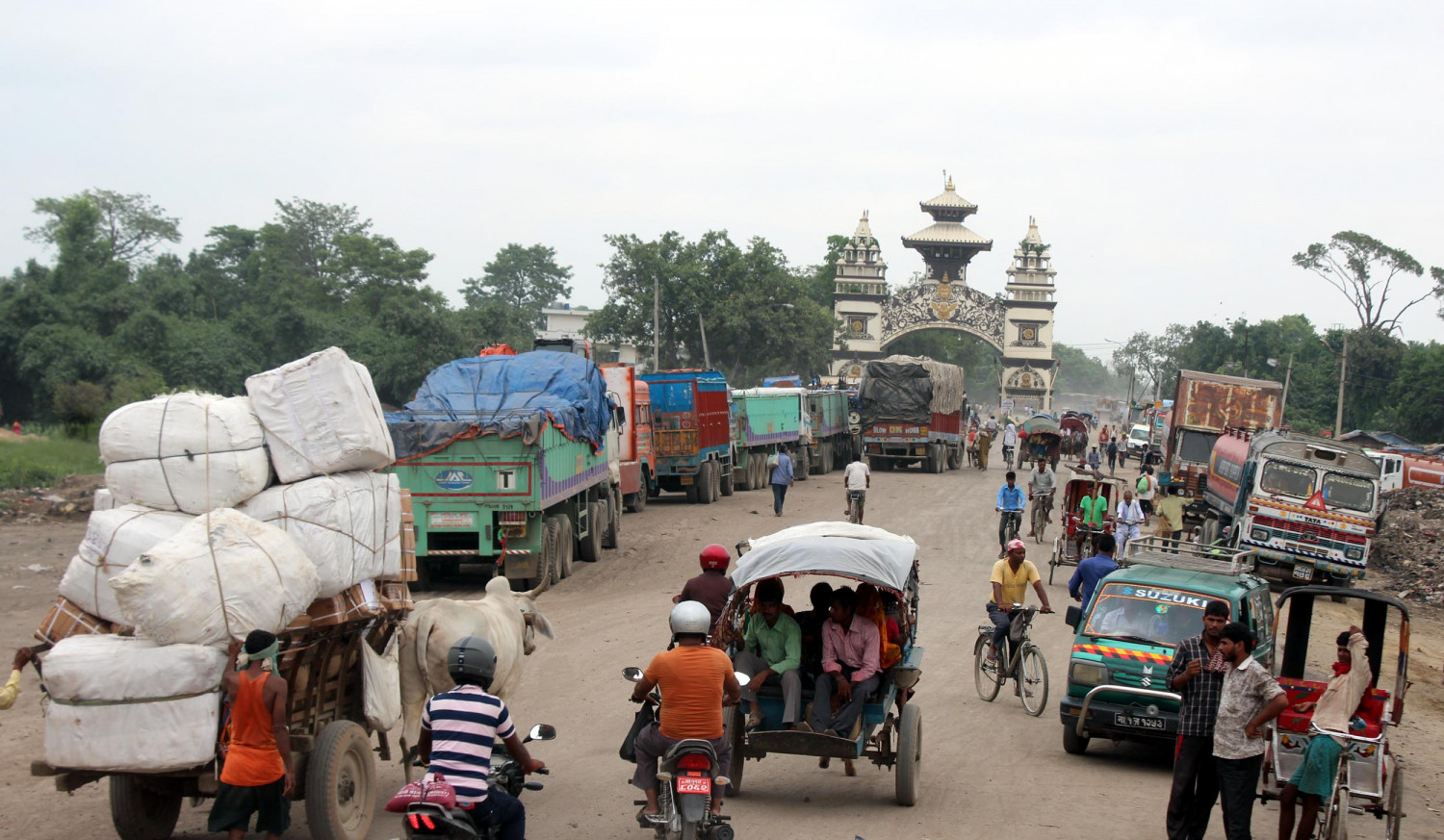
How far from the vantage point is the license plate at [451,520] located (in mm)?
14969

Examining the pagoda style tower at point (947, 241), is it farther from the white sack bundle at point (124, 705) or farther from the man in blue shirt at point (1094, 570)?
the white sack bundle at point (124, 705)

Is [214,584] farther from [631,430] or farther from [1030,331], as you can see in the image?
[1030,331]

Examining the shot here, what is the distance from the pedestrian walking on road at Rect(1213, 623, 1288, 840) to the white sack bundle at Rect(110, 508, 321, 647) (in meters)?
4.82

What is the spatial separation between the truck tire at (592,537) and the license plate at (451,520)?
3936 mm

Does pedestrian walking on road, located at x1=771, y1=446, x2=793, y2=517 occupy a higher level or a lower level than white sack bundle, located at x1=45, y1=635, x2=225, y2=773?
lower

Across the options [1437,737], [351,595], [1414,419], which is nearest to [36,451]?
[351,595]

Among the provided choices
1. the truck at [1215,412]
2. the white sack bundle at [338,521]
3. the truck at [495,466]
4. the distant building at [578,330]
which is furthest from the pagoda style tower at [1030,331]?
the white sack bundle at [338,521]

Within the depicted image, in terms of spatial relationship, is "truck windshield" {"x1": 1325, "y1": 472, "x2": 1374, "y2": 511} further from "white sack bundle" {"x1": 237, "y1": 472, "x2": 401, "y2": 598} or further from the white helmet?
"white sack bundle" {"x1": 237, "y1": 472, "x2": 401, "y2": 598}

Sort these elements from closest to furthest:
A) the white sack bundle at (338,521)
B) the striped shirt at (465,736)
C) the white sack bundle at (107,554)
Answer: the striped shirt at (465,736) < the white sack bundle at (107,554) < the white sack bundle at (338,521)

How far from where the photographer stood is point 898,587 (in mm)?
7547

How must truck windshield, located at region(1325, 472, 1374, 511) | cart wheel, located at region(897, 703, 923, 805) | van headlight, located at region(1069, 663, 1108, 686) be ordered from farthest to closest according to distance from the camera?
truck windshield, located at region(1325, 472, 1374, 511) → van headlight, located at region(1069, 663, 1108, 686) → cart wheel, located at region(897, 703, 923, 805)

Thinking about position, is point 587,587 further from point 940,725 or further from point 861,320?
point 861,320

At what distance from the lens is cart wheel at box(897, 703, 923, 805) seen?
7.77 metres

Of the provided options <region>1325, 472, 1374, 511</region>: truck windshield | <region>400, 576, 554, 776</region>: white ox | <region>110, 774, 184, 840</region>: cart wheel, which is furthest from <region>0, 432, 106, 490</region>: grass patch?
<region>1325, 472, 1374, 511</region>: truck windshield
